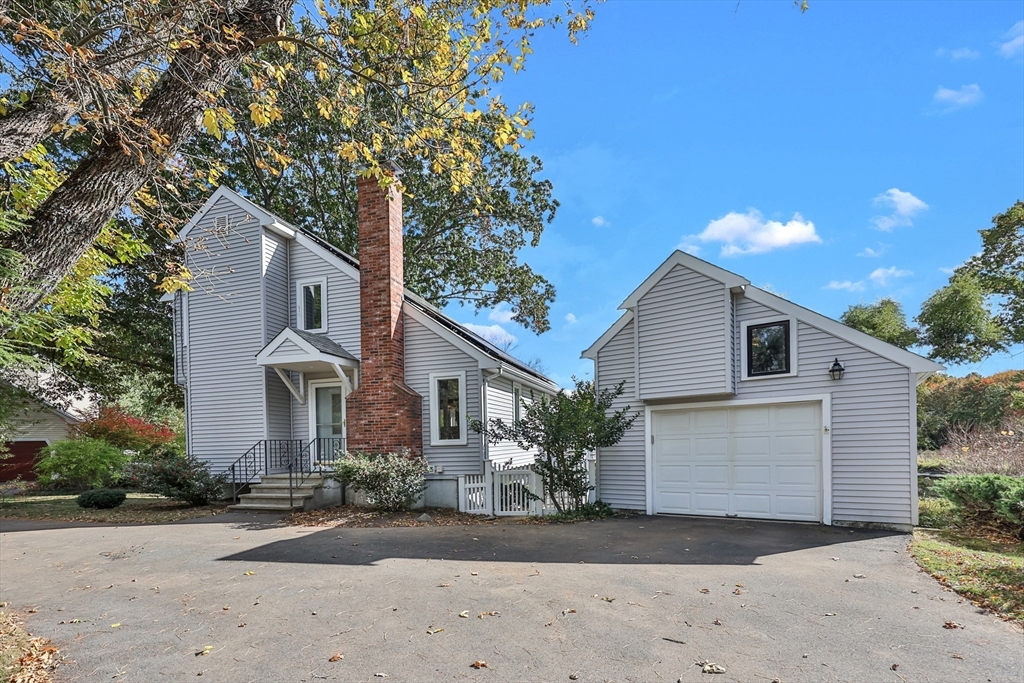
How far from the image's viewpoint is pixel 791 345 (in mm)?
10750

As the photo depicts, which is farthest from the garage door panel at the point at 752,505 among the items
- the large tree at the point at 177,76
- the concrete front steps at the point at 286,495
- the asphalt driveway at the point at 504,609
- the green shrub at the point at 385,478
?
the concrete front steps at the point at 286,495

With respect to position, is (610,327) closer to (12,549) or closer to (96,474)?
(12,549)

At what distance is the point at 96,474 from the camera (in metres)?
18.2

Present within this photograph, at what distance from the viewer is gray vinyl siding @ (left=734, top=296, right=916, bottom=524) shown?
970cm

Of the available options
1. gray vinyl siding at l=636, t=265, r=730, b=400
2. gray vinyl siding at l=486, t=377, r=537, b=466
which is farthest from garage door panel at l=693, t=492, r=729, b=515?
gray vinyl siding at l=486, t=377, r=537, b=466

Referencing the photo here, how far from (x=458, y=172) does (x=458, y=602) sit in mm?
4982

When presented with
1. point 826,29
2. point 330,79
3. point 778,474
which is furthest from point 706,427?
point 330,79

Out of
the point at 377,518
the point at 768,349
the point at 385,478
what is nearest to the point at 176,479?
the point at 385,478

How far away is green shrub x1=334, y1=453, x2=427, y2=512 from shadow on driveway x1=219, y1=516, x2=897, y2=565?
1621 millimetres

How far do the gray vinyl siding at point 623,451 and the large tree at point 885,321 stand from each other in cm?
1827

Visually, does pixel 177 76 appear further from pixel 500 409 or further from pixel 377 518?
pixel 500 409

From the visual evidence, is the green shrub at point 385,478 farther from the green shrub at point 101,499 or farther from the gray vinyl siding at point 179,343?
the gray vinyl siding at point 179,343

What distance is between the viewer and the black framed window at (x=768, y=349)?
1086 cm

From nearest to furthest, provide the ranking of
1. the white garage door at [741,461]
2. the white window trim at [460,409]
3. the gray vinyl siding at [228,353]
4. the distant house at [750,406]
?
1. the distant house at [750,406]
2. the white garage door at [741,461]
3. the white window trim at [460,409]
4. the gray vinyl siding at [228,353]
